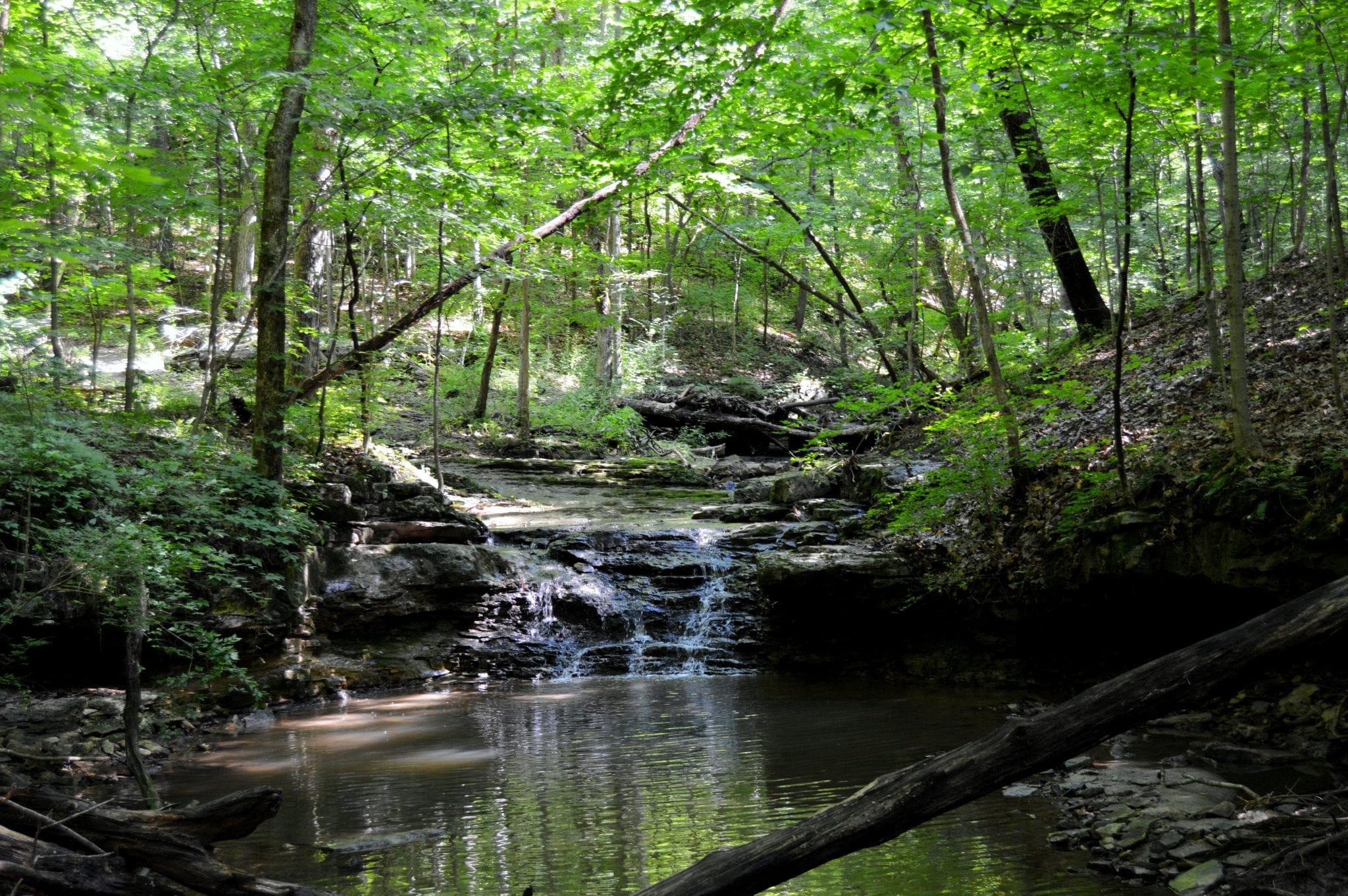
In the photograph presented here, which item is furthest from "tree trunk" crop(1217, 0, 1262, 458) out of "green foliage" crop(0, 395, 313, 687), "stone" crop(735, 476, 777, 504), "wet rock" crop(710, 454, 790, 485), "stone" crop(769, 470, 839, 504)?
"wet rock" crop(710, 454, 790, 485)

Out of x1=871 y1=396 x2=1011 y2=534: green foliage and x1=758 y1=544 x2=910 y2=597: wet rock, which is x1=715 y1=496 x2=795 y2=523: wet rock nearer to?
x1=758 y1=544 x2=910 y2=597: wet rock

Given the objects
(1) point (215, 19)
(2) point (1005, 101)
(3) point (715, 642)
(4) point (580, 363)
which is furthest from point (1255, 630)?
(4) point (580, 363)

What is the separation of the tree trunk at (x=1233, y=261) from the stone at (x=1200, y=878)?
370cm

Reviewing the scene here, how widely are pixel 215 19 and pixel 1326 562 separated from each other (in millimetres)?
12587

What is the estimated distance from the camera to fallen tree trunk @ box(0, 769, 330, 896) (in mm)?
2965

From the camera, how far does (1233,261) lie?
19.7 ft

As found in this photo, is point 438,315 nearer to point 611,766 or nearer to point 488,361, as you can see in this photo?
point 488,361

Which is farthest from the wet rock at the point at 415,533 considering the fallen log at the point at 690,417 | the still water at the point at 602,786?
the fallen log at the point at 690,417

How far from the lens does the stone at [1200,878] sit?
346 centimetres

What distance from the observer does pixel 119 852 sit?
321 cm

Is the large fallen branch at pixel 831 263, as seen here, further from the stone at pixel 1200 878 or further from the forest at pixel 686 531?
the stone at pixel 1200 878

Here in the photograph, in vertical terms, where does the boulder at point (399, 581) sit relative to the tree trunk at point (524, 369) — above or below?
below

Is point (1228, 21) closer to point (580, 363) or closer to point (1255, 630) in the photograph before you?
point (1255, 630)

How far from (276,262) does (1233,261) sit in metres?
8.49
